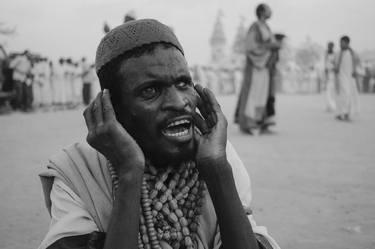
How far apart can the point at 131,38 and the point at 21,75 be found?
15274 mm

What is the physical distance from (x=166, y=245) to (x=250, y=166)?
434 cm

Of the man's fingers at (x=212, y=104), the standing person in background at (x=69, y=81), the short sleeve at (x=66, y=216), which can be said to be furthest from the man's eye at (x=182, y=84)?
the standing person in background at (x=69, y=81)

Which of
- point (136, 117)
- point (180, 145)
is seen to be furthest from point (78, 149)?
point (180, 145)

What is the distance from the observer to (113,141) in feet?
5.64

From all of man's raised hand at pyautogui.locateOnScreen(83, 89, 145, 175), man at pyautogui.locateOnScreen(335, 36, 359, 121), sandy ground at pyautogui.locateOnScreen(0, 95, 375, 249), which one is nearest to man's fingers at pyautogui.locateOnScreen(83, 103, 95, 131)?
man's raised hand at pyautogui.locateOnScreen(83, 89, 145, 175)

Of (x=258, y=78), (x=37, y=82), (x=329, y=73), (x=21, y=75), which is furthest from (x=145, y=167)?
(x=37, y=82)

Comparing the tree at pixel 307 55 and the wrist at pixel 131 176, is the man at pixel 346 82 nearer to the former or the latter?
the wrist at pixel 131 176

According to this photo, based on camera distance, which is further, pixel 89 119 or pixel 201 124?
pixel 201 124

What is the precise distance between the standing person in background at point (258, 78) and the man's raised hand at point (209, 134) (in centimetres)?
719

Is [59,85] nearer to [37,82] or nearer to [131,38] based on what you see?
→ [37,82]

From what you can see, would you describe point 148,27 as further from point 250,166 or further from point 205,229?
point 250,166

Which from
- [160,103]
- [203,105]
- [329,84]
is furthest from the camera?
[329,84]

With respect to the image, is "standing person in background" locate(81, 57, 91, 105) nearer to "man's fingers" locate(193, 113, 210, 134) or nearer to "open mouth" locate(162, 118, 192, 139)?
"man's fingers" locate(193, 113, 210, 134)

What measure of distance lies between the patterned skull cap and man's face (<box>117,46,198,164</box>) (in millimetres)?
49
